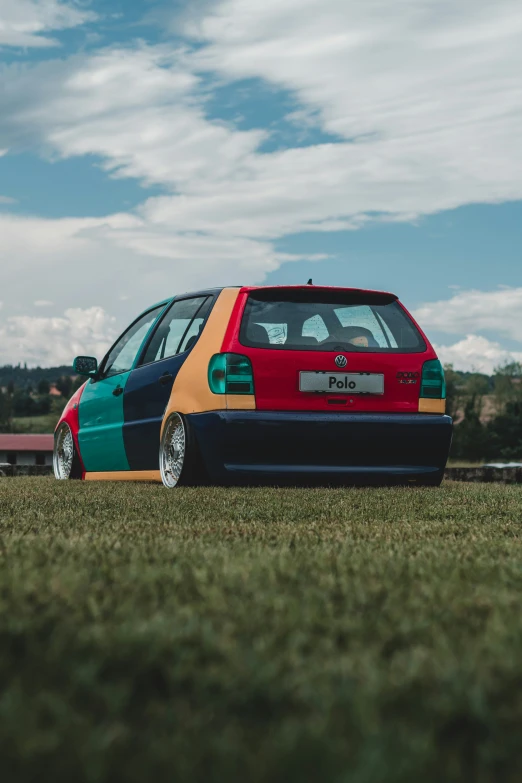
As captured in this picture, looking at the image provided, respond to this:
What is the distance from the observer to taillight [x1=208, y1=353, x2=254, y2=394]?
24.4 ft

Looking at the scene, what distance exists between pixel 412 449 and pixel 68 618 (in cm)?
560

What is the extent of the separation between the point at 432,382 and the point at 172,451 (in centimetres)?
216

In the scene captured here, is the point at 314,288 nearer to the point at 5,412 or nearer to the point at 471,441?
the point at 471,441

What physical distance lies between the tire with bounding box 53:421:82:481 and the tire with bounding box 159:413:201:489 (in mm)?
2816

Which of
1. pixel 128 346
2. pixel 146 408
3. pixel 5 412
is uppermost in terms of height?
pixel 5 412

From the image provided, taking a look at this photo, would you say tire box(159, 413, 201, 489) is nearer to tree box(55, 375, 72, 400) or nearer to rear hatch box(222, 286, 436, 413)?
rear hatch box(222, 286, 436, 413)

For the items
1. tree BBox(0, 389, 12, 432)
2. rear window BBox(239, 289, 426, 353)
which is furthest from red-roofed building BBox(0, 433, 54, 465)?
tree BBox(0, 389, 12, 432)

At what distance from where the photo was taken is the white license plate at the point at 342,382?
752cm

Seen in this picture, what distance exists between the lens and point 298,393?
750 centimetres

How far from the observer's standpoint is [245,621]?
7.87ft

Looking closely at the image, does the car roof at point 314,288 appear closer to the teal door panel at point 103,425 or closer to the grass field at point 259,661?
the teal door panel at point 103,425

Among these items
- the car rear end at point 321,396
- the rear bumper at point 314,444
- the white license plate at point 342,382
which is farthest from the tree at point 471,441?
the white license plate at point 342,382

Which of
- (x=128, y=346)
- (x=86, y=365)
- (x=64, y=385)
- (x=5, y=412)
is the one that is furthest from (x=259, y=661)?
(x=64, y=385)

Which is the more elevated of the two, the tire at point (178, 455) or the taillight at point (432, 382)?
the taillight at point (432, 382)
